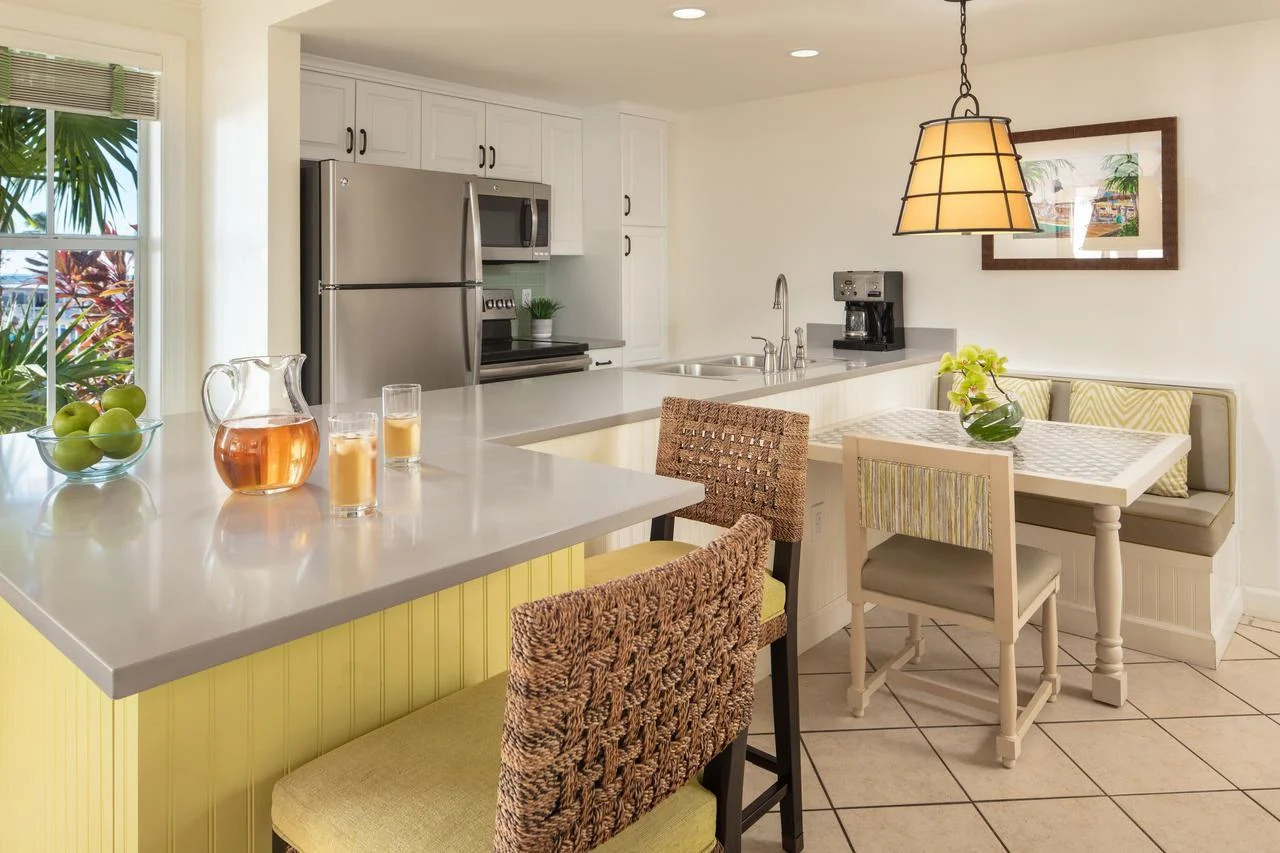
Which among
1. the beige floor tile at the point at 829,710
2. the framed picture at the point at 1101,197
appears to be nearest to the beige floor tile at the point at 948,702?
the beige floor tile at the point at 829,710

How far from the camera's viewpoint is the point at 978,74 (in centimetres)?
397

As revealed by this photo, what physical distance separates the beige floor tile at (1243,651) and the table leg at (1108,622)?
624mm

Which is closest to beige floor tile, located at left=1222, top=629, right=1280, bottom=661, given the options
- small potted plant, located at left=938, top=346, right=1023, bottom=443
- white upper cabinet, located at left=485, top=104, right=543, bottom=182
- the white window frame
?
small potted plant, located at left=938, top=346, right=1023, bottom=443

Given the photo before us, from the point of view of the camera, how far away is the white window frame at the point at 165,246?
3441mm

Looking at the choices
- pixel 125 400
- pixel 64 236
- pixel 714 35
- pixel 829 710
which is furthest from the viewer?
pixel 714 35

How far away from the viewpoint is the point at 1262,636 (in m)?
3.23

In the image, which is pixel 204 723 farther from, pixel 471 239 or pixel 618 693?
pixel 471 239

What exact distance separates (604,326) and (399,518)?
3.82 m

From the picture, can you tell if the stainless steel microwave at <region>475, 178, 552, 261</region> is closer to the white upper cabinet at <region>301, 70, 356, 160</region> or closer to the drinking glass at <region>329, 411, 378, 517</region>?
the white upper cabinet at <region>301, 70, 356, 160</region>

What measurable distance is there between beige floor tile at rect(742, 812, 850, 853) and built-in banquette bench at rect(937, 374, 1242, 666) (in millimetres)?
1611

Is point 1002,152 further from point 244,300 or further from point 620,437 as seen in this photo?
point 244,300

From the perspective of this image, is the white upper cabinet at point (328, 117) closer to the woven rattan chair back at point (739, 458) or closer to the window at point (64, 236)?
the window at point (64, 236)

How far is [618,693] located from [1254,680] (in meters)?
2.83

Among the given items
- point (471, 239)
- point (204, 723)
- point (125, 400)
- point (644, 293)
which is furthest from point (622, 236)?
point (204, 723)
